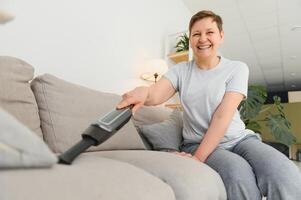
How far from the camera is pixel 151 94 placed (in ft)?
4.29

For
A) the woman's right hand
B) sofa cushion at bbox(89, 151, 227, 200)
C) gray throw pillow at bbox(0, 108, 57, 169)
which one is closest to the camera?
gray throw pillow at bbox(0, 108, 57, 169)

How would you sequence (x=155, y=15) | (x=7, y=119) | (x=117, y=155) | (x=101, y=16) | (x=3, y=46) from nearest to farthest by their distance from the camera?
(x=7, y=119) < (x=117, y=155) < (x=3, y=46) < (x=101, y=16) < (x=155, y=15)

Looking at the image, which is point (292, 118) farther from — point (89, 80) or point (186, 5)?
point (89, 80)

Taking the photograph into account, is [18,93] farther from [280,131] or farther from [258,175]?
[280,131]

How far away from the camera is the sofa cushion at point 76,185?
0.41m

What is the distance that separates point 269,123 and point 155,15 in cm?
180

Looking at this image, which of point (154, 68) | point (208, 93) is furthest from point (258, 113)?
point (208, 93)

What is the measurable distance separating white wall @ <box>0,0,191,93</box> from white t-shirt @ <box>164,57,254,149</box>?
0.86 m

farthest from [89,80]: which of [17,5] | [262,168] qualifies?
[262,168]

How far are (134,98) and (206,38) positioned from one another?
561 millimetres

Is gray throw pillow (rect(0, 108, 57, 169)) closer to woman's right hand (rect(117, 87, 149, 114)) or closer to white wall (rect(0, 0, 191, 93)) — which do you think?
woman's right hand (rect(117, 87, 149, 114))

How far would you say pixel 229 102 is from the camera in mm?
1255

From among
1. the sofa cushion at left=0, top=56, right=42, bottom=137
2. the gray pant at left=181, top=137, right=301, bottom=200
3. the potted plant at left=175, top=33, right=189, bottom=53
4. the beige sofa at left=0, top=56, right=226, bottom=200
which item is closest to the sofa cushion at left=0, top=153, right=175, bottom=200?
the beige sofa at left=0, top=56, right=226, bottom=200

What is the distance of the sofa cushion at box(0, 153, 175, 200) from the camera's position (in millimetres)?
409
